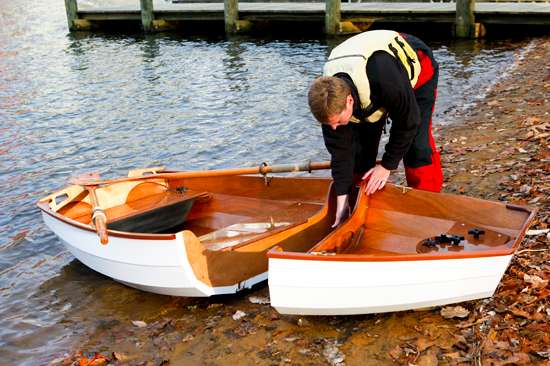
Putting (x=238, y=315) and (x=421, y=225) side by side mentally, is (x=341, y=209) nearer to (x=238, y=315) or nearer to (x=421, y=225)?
(x=421, y=225)

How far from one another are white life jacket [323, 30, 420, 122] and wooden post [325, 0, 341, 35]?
1592 centimetres

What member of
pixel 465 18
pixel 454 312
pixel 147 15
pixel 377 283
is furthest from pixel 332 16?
pixel 377 283

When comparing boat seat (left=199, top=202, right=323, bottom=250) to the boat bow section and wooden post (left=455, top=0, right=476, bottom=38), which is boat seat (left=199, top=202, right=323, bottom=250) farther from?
wooden post (left=455, top=0, right=476, bottom=38)

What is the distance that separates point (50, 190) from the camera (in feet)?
29.6

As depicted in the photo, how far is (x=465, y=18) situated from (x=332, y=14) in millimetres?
4255

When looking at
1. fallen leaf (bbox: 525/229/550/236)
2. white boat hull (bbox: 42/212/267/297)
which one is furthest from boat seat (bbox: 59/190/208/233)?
fallen leaf (bbox: 525/229/550/236)

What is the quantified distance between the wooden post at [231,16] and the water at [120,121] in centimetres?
72

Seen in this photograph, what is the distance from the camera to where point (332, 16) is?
65.7 ft

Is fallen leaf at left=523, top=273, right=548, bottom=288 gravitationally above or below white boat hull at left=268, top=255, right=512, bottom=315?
below

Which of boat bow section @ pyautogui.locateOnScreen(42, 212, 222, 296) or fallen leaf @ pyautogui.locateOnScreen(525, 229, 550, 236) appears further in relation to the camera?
fallen leaf @ pyautogui.locateOnScreen(525, 229, 550, 236)

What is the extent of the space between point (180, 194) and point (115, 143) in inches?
180

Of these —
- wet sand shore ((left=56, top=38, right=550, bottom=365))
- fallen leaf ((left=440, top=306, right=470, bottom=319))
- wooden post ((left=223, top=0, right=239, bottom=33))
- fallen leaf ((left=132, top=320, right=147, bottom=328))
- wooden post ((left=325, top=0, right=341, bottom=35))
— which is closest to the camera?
wet sand shore ((left=56, top=38, right=550, bottom=365))

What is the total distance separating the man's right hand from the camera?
5216 mm

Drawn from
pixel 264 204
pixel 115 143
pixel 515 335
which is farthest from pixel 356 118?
pixel 115 143
